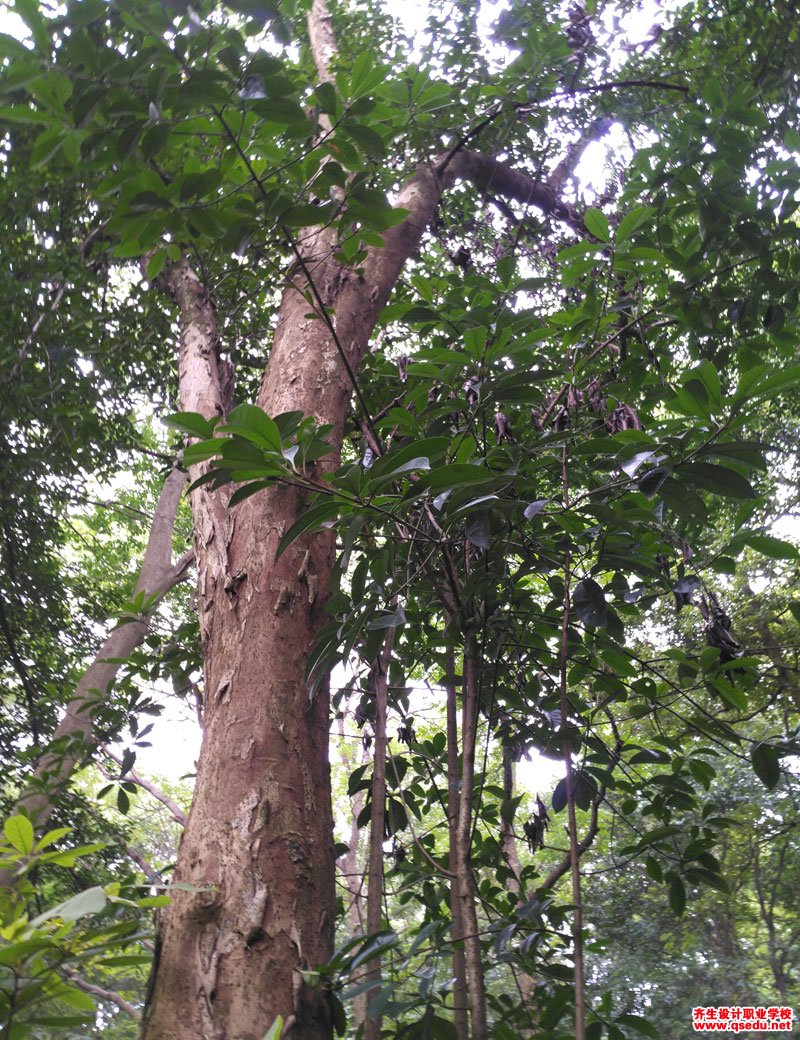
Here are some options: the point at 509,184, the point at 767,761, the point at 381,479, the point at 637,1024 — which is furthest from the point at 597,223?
the point at 509,184

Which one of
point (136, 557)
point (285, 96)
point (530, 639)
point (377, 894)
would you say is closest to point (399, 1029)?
point (377, 894)

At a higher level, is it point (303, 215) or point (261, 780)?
point (303, 215)

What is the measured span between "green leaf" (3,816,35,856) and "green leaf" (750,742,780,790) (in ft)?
3.65

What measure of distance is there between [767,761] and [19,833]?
1.15 meters

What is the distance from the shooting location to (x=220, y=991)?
101cm

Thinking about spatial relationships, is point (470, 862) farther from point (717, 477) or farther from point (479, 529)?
point (717, 477)

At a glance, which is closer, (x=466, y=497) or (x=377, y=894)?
(x=466, y=497)

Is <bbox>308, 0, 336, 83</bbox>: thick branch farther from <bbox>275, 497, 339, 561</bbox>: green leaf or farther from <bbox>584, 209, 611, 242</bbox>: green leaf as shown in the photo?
<bbox>275, 497, 339, 561</bbox>: green leaf

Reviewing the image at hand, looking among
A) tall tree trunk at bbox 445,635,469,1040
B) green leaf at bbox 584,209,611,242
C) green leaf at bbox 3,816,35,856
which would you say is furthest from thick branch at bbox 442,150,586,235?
green leaf at bbox 3,816,35,856

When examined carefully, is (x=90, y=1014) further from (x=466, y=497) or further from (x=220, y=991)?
(x=466, y=497)

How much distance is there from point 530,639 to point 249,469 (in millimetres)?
918

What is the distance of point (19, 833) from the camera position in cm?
72

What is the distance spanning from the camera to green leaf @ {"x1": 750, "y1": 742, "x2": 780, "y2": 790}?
4.11 feet

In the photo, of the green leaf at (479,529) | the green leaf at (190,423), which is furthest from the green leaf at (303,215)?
the green leaf at (479,529)
